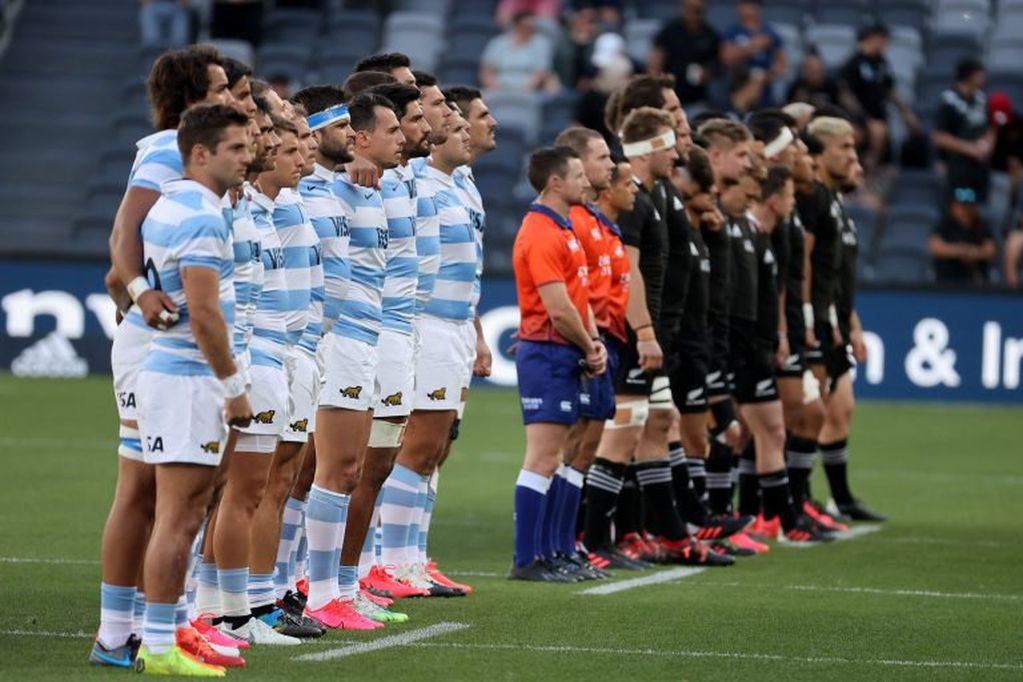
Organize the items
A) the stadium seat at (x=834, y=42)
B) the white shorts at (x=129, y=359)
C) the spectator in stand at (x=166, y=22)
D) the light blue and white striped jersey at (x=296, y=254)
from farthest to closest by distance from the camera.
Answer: the spectator in stand at (x=166, y=22) < the stadium seat at (x=834, y=42) < the light blue and white striped jersey at (x=296, y=254) < the white shorts at (x=129, y=359)

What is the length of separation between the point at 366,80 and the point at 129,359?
2.76m

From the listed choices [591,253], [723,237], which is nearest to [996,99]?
[723,237]

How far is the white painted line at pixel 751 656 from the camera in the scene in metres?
8.29

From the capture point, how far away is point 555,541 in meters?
11.0

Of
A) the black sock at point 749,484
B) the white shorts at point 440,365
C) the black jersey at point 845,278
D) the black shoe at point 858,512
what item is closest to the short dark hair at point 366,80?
the white shorts at point 440,365

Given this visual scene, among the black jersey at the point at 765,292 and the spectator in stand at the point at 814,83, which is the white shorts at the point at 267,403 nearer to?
the black jersey at the point at 765,292

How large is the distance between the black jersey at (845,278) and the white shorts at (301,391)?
619 centimetres

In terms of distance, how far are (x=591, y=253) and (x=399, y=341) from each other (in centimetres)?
176

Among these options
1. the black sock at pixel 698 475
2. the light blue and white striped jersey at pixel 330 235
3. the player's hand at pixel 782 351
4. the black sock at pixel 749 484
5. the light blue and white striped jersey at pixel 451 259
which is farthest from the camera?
the black sock at pixel 749 484

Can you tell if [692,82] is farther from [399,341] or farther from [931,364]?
[399,341]

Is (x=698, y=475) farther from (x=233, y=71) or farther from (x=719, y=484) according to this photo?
(x=233, y=71)

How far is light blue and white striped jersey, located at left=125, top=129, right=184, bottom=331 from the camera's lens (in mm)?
7758

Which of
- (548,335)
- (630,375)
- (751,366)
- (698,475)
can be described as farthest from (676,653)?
(751,366)

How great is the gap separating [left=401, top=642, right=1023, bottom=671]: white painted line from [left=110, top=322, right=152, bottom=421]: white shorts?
162cm
